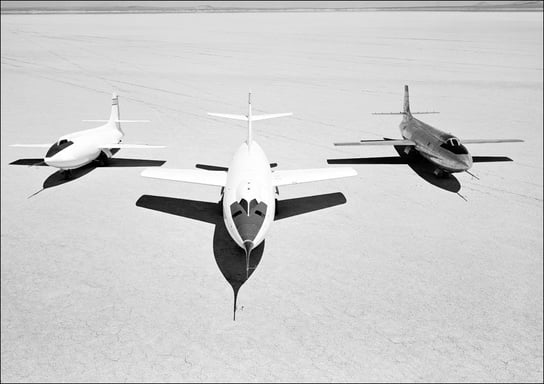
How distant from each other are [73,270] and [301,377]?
980cm

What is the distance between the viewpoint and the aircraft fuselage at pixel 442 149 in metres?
18.9

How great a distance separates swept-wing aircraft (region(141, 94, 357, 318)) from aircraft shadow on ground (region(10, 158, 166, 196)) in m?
6.22

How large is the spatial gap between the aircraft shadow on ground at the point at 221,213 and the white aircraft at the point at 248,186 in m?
0.80

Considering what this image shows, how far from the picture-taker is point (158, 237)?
604 inches

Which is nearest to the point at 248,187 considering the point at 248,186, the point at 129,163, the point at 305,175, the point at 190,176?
the point at 248,186

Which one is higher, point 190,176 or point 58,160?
point 58,160

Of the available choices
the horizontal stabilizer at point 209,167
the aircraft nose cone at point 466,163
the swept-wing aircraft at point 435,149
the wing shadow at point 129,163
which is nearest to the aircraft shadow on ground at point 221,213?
the horizontal stabilizer at point 209,167

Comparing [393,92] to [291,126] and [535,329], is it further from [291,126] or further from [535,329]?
[535,329]

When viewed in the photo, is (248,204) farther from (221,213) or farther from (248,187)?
(221,213)

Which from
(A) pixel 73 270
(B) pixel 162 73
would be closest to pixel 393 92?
(B) pixel 162 73

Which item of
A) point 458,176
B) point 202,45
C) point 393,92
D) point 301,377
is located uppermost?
point 202,45

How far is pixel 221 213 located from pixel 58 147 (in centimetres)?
1057

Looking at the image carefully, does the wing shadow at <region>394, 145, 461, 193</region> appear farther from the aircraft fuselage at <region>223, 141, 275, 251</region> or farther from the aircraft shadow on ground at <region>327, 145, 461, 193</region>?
the aircraft fuselage at <region>223, 141, 275, 251</region>

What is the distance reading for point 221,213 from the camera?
17109 mm
